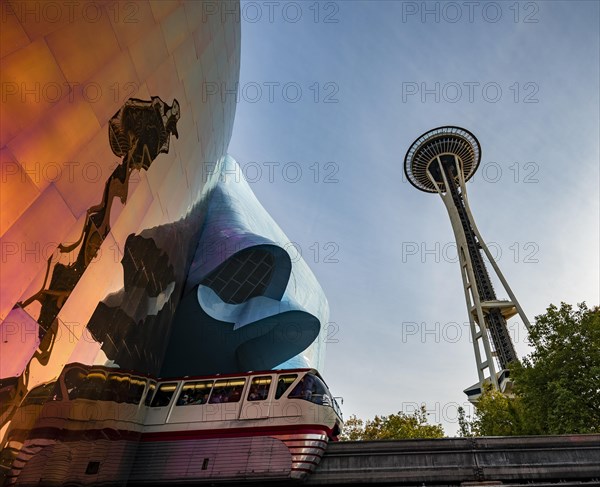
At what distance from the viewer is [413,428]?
28.4 meters

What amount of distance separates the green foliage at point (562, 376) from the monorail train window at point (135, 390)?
1538 cm

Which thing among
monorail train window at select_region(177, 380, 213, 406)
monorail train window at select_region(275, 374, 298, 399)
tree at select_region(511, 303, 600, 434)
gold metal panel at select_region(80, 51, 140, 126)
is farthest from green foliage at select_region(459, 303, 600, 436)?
gold metal panel at select_region(80, 51, 140, 126)

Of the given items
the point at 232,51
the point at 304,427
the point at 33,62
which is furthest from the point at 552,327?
the point at 33,62

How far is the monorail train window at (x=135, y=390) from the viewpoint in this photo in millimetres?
11391

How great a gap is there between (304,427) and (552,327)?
13.8 metres

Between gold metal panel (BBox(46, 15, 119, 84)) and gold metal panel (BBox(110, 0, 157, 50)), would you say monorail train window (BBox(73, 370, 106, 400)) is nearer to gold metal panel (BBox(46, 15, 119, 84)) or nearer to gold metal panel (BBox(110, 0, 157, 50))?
gold metal panel (BBox(46, 15, 119, 84))

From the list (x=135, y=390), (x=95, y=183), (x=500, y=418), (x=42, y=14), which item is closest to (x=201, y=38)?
(x=95, y=183)

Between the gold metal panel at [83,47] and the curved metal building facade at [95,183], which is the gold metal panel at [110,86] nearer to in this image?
the curved metal building facade at [95,183]

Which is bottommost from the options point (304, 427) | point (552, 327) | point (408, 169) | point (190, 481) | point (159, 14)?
point (190, 481)

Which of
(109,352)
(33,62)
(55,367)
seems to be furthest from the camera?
(109,352)

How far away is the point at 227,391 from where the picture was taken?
11984 millimetres

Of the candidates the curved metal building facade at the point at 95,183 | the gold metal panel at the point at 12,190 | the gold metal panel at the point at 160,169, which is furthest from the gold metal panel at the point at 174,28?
the gold metal panel at the point at 12,190

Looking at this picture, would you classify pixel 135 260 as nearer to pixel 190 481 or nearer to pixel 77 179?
pixel 77 179

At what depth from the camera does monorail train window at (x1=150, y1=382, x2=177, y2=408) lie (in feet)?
40.7
